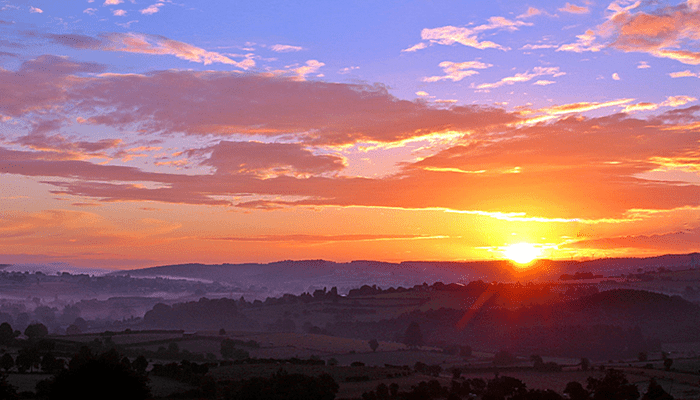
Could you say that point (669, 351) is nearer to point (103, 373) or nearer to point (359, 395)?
point (359, 395)

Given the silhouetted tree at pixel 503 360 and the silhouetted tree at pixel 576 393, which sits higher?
the silhouetted tree at pixel 576 393

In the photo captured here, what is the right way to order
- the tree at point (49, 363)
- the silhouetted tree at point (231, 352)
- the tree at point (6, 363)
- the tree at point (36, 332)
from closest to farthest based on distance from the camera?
the tree at point (49, 363), the tree at point (6, 363), the silhouetted tree at point (231, 352), the tree at point (36, 332)

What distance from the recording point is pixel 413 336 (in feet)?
617

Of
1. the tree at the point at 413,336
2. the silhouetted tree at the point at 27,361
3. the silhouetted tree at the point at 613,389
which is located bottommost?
the tree at the point at 413,336

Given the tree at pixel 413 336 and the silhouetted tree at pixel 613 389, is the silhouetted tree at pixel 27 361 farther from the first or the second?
the tree at pixel 413 336

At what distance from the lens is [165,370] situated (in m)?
105

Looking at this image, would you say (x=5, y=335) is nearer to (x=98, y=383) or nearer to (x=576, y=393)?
(x=98, y=383)

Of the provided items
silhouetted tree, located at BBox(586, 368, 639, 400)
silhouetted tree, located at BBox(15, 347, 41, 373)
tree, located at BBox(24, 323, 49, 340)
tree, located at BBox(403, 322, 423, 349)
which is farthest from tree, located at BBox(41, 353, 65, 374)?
tree, located at BBox(403, 322, 423, 349)

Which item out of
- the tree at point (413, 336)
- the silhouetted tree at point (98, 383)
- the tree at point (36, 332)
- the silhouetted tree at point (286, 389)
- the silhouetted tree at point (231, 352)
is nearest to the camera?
the silhouetted tree at point (98, 383)

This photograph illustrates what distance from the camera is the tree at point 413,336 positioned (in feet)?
611

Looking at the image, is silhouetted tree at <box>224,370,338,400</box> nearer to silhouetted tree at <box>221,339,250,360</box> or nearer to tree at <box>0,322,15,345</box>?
silhouetted tree at <box>221,339,250,360</box>

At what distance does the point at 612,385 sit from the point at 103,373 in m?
58.5

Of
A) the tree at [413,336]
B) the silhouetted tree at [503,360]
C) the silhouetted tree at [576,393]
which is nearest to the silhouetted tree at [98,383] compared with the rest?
the silhouetted tree at [576,393]

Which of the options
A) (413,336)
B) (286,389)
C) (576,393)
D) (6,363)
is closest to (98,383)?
(286,389)
